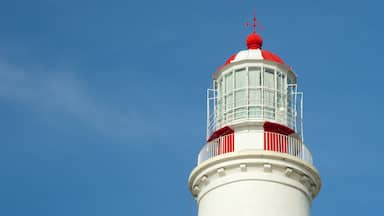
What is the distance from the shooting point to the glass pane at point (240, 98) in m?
33.4

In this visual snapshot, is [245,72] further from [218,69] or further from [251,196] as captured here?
[251,196]

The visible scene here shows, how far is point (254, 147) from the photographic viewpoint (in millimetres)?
32562

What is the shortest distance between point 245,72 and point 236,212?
4.55 metres

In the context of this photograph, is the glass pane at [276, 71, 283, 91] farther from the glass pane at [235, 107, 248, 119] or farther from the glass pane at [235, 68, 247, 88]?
the glass pane at [235, 107, 248, 119]

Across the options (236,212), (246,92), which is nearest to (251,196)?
(236,212)

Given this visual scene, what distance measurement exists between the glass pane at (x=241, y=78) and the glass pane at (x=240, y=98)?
180mm

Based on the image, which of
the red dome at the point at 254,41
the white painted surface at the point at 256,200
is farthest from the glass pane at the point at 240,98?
the white painted surface at the point at 256,200

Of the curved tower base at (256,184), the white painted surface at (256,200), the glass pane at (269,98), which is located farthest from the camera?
the glass pane at (269,98)

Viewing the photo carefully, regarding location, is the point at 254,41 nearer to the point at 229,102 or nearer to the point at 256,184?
the point at 229,102

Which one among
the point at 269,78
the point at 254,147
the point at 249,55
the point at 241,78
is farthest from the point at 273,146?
the point at 249,55

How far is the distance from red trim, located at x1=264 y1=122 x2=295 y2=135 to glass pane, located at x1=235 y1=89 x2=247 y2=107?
38.8 inches

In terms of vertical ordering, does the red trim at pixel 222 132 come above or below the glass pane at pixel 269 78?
below

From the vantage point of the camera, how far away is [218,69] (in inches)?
1357

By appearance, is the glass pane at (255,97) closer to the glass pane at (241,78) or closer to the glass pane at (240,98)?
the glass pane at (240,98)
